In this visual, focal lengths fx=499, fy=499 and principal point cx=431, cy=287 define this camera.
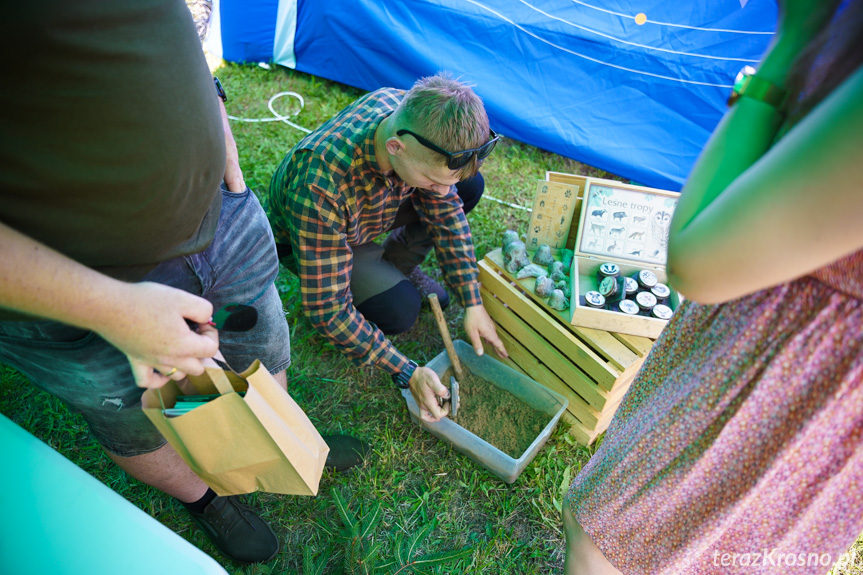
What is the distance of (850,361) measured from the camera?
74 cm

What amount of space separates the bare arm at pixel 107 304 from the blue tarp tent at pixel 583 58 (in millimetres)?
2941

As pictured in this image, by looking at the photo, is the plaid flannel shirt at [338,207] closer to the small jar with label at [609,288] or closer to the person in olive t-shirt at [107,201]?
the person in olive t-shirt at [107,201]

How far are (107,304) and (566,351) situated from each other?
1.57 meters

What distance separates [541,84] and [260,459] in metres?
3.03

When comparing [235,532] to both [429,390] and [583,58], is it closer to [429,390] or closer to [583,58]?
[429,390]

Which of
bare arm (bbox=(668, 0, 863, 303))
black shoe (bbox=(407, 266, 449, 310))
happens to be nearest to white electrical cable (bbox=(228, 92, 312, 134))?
black shoe (bbox=(407, 266, 449, 310))

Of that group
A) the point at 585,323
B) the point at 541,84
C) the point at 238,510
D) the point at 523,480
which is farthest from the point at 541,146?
the point at 238,510

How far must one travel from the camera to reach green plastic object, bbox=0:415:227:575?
90cm

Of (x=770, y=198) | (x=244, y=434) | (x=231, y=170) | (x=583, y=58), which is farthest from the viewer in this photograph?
(x=583, y=58)

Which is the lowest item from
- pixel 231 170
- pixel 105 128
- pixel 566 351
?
pixel 566 351

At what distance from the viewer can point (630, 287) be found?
6.46 feet

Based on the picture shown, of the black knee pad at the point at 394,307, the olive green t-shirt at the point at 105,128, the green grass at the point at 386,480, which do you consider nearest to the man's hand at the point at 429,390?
the green grass at the point at 386,480

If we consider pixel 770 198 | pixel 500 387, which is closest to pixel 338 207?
pixel 500 387

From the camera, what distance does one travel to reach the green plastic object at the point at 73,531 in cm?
90
